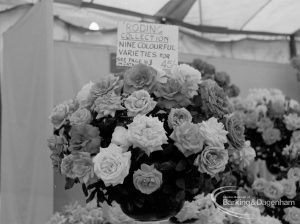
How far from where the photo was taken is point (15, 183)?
5.82ft

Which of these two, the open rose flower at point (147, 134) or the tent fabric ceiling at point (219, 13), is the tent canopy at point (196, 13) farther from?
the open rose flower at point (147, 134)

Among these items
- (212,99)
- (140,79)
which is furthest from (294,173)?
(140,79)

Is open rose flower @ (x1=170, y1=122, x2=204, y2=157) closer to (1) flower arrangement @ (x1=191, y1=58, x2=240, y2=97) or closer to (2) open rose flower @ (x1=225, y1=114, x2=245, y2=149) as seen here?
(2) open rose flower @ (x1=225, y1=114, x2=245, y2=149)

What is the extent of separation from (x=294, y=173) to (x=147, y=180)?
1119 mm

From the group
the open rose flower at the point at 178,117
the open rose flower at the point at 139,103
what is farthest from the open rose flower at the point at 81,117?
the open rose flower at the point at 178,117

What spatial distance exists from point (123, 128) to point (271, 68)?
1.80m

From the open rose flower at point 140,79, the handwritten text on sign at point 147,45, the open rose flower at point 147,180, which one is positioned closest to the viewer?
the open rose flower at point 147,180

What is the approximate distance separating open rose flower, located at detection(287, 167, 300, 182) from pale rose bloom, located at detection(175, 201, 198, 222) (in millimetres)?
746

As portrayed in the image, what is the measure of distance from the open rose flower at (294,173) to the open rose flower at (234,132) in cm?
85

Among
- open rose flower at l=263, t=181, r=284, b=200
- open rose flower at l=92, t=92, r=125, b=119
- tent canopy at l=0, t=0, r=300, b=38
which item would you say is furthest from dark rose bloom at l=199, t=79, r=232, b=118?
tent canopy at l=0, t=0, r=300, b=38

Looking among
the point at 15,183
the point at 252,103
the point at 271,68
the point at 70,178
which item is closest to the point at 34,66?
the point at 15,183

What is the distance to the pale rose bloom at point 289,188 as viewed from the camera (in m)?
1.77

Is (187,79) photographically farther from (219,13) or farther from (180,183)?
(219,13)

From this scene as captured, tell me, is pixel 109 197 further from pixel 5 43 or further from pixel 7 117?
pixel 5 43
